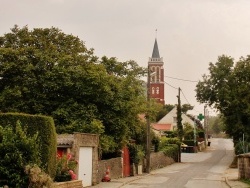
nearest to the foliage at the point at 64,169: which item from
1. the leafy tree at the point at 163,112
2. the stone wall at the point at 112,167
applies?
the stone wall at the point at 112,167

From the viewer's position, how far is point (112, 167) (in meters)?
28.6

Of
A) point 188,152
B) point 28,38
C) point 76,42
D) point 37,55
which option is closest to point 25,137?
point 37,55

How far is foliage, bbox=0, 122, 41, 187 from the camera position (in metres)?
15.1

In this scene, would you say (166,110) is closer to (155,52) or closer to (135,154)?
(155,52)

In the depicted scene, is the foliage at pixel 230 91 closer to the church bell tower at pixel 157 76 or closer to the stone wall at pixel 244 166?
the stone wall at pixel 244 166

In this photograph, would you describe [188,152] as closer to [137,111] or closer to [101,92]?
[137,111]

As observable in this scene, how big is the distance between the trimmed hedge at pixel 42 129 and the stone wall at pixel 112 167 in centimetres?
864

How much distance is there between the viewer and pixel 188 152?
70312 mm

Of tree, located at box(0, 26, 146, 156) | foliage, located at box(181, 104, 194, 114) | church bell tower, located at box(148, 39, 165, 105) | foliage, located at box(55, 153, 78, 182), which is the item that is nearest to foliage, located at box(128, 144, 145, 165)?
tree, located at box(0, 26, 146, 156)

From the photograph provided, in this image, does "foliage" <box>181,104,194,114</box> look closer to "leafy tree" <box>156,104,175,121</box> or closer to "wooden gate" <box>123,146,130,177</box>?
"leafy tree" <box>156,104,175,121</box>

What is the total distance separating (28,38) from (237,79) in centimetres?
2842

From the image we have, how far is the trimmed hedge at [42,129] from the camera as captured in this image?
16.2 metres

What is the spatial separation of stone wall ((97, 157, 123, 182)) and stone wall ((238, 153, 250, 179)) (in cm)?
902

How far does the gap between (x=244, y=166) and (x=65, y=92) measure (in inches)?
551
